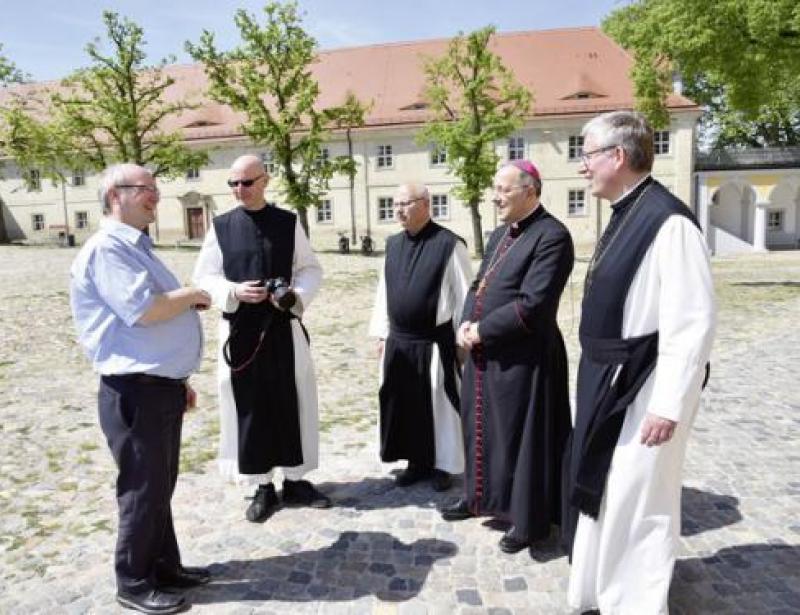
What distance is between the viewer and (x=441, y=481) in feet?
15.5

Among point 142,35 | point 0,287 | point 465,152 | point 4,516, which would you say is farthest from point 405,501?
point 142,35

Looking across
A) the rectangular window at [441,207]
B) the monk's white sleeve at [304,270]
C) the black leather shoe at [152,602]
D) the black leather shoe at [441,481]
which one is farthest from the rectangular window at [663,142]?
the black leather shoe at [152,602]

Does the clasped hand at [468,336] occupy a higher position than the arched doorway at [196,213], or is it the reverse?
the arched doorway at [196,213]

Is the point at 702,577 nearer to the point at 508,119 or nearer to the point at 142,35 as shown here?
the point at 508,119

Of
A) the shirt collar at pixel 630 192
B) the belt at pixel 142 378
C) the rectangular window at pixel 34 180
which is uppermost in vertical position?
the rectangular window at pixel 34 180

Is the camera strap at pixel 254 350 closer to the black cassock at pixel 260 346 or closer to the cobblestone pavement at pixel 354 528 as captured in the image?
the black cassock at pixel 260 346

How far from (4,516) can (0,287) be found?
44.9 ft

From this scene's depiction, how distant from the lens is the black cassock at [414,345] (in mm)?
4586

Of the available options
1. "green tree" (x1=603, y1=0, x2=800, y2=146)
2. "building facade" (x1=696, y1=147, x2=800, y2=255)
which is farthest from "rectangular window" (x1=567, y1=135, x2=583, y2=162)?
"green tree" (x1=603, y1=0, x2=800, y2=146)

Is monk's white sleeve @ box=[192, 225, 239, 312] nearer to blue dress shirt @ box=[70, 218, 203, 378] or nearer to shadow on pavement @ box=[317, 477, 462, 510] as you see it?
blue dress shirt @ box=[70, 218, 203, 378]

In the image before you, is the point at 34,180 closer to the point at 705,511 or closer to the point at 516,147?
the point at 516,147

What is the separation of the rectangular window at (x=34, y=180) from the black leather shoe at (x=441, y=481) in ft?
119

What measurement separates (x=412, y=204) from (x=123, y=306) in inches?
82.7

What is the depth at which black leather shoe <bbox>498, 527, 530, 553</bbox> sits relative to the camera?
375 centimetres
